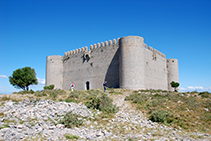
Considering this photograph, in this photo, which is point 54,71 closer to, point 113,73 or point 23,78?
point 23,78

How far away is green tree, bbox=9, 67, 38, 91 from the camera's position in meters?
29.1

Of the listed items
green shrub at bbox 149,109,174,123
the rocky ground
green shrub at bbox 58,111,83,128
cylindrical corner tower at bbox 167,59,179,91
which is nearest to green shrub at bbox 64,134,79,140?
the rocky ground

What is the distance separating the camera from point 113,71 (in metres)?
22.7

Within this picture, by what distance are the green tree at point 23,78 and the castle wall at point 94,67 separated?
5534mm

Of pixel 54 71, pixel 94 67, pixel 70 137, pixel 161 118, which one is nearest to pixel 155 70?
Answer: pixel 94 67

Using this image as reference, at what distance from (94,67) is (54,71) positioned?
819 centimetres

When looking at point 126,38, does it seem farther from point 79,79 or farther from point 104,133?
point 104,133

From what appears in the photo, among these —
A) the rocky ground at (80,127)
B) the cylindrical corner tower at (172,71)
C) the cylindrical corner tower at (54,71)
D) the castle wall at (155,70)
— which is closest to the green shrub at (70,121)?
the rocky ground at (80,127)

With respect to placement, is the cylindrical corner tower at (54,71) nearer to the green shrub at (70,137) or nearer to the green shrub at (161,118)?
the green shrub at (161,118)

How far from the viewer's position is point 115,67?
22500 mm

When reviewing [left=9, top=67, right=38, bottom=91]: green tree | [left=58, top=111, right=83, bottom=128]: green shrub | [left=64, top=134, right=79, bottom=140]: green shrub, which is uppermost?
[left=9, top=67, right=38, bottom=91]: green tree

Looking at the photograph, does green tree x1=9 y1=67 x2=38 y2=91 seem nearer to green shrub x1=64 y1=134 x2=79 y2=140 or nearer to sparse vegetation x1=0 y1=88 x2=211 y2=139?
sparse vegetation x1=0 y1=88 x2=211 y2=139

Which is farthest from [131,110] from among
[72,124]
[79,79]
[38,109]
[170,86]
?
[170,86]

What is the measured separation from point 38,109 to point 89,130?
2.87 m
